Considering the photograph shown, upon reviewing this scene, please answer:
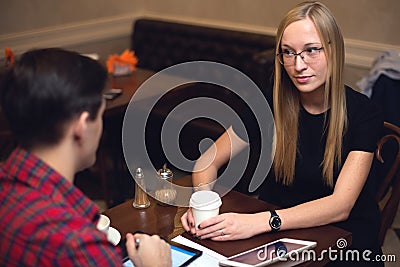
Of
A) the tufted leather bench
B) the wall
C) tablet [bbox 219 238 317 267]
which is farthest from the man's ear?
the wall

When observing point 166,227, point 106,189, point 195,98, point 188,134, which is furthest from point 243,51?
point 166,227

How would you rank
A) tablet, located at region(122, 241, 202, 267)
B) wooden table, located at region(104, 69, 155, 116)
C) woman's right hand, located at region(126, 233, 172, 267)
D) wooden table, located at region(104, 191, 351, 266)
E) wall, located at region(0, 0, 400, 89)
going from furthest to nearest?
wall, located at region(0, 0, 400, 89), wooden table, located at region(104, 69, 155, 116), wooden table, located at region(104, 191, 351, 266), tablet, located at region(122, 241, 202, 267), woman's right hand, located at region(126, 233, 172, 267)

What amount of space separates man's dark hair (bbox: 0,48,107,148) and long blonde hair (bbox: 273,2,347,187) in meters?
0.95

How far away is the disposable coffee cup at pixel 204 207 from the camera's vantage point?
157cm

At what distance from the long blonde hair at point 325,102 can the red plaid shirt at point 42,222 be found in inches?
38.0

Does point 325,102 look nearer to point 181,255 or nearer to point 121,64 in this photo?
point 181,255

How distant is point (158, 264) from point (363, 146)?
33.9 inches

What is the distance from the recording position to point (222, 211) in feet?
5.62

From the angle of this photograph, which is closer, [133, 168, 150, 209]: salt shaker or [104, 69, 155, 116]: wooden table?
[133, 168, 150, 209]: salt shaker

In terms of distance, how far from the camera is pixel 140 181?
181 centimetres

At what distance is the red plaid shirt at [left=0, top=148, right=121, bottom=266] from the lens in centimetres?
103

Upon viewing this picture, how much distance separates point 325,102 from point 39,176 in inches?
44.5

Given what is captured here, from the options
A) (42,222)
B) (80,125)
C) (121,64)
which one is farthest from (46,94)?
(121,64)

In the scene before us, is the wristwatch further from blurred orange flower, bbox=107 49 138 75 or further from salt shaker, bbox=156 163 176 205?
blurred orange flower, bbox=107 49 138 75
